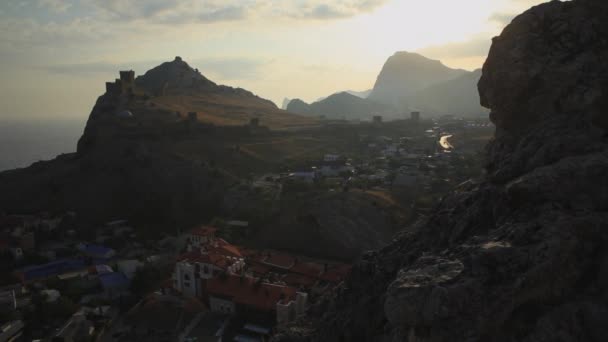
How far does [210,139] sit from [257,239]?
71.2 ft

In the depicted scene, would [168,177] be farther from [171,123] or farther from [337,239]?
[337,239]

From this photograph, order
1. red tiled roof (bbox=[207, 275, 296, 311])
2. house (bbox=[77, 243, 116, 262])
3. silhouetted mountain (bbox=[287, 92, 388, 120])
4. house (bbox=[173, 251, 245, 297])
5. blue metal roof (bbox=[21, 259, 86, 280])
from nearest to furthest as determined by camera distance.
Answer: red tiled roof (bbox=[207, 275, 296, 311]) < house (bbox=[173, 251, 245, 297]) < blue metal roof (bbox=[21, 259, 86, 280]) < house (bbox=[77, 243, 116, 262]) < silhouetted mountain (bbox=[287, 92, 388, 120])

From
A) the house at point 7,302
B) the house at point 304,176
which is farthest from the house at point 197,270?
the house at point 304,176

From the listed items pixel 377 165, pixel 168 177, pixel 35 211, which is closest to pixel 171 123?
pixel 168 177

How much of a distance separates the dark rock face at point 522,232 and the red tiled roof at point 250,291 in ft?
31.8

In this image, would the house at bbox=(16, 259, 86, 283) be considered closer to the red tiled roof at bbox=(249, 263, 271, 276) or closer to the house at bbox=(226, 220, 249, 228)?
the house at bbox=(226, 220, 249, 228)

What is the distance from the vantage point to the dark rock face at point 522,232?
429 cm

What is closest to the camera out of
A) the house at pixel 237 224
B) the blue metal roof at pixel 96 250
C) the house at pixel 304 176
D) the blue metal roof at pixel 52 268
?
the blue metal roof at pixel 52 268

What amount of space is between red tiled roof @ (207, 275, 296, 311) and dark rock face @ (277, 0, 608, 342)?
969cm

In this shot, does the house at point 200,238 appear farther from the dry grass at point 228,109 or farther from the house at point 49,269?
the dry grass at point 228,109

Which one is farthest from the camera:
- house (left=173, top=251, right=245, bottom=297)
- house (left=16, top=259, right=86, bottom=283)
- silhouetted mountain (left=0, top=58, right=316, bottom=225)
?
silhouetted mountain (left=0, top=58, right=316, bottom=225)

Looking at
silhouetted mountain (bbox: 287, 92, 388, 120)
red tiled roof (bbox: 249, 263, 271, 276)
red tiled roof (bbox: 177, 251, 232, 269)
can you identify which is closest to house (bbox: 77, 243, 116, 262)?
red tiled roof (bbox: 177, 251, 232, 269)

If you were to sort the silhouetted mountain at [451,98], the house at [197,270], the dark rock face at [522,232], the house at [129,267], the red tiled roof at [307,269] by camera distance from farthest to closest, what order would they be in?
the silhouetted mountain at [451,98] < the house at [129,267] < the red tiled roof at [307,269] < the house at [197,270] < the dark rock face at [522,232]

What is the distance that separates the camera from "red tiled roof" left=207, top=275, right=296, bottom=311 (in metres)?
17.8
